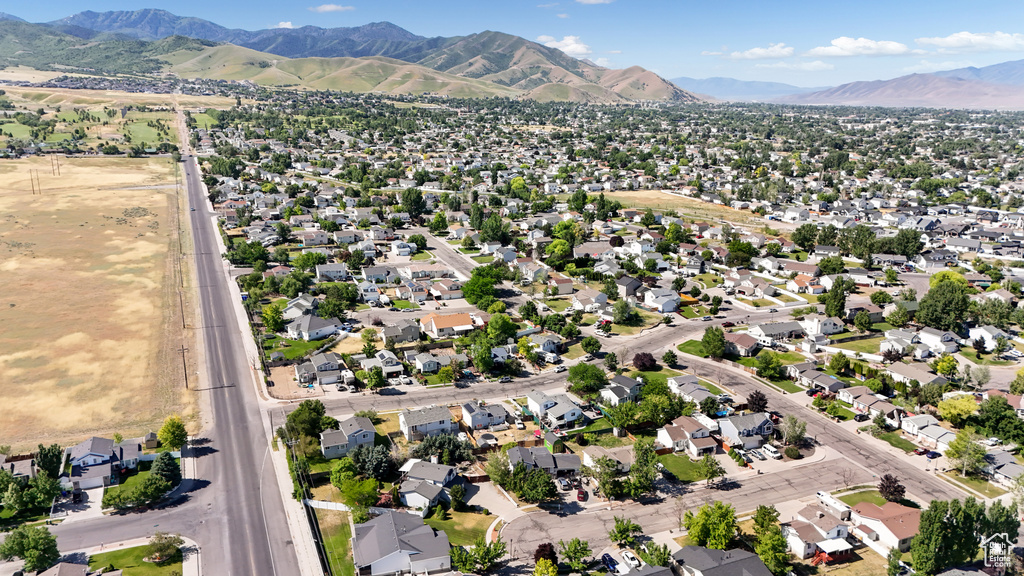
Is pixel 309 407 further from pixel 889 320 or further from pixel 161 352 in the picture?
pixel 889 320

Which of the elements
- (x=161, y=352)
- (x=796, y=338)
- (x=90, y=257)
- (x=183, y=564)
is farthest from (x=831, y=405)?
(x=90, y=257)

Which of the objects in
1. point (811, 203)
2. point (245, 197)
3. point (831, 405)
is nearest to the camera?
point (831, 405)

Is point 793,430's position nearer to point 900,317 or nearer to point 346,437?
point 346,437

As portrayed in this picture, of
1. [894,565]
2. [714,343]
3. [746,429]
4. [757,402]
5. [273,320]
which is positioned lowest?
[894,565]

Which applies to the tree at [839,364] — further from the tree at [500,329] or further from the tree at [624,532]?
the tree at [624,532]

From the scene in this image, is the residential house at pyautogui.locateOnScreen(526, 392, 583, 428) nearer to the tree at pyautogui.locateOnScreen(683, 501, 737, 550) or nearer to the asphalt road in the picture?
the tree at pyautogui.locateOnScreen(683, 501, 737, 550)

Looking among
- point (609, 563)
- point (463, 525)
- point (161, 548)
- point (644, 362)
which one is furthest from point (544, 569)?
point (644, 362)
